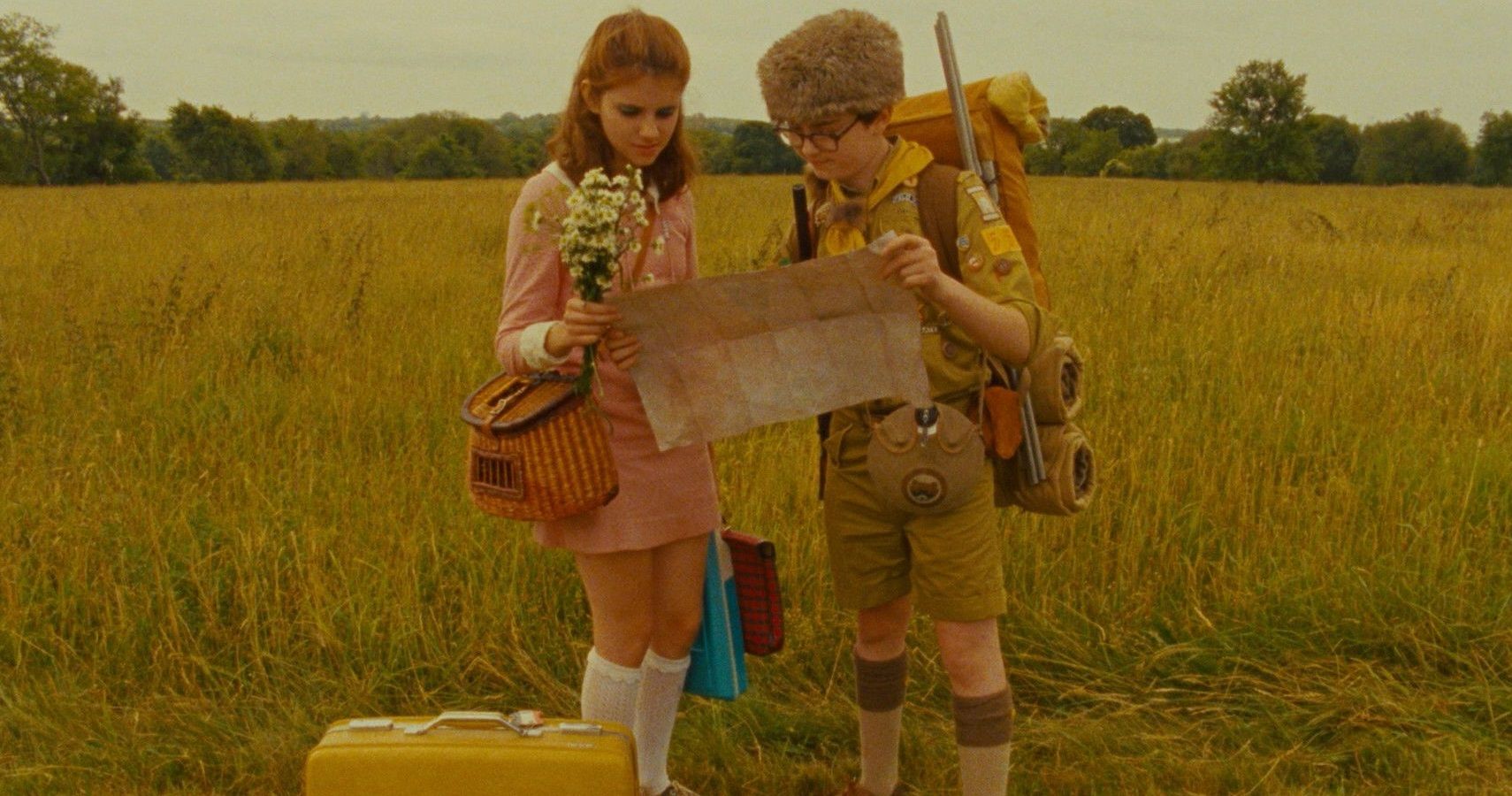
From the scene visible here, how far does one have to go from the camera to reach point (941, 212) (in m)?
2.60

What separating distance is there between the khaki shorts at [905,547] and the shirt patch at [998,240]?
443 mm

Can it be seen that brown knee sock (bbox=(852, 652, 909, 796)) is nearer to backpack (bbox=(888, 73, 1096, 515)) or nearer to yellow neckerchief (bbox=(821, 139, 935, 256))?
backpack (bbox=(888, 73, 1096, 515))

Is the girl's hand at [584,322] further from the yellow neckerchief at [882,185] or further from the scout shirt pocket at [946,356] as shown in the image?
the scout shirt pocket at [946,356]

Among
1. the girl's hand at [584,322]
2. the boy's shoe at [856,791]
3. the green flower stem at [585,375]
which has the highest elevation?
the girl's hand at [584,322]

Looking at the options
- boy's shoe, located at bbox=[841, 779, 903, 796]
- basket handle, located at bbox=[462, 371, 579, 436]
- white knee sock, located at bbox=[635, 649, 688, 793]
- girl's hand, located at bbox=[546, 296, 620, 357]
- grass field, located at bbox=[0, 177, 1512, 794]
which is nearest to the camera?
girl's hand, located at bbox=[546, 296, 620, 357]

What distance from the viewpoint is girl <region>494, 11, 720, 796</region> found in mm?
2551

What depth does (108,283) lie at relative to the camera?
8859mm

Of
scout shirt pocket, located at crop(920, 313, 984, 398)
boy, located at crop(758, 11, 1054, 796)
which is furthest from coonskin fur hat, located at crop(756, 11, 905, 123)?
scout shirt pocket, located at crop(920, 313, 984, 398)

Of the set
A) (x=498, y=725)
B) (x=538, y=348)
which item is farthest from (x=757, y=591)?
(x=538, y=348)

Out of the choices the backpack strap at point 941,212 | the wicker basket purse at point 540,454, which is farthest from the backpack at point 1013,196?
the wicker basket purse at point 540,454

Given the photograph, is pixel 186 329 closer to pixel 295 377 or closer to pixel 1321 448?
pixel 295 377

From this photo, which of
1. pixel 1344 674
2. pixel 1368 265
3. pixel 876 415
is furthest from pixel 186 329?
pixel 1368 265

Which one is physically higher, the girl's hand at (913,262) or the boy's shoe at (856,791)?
the girl's hand at (913,262)

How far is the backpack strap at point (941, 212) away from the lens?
260cm
